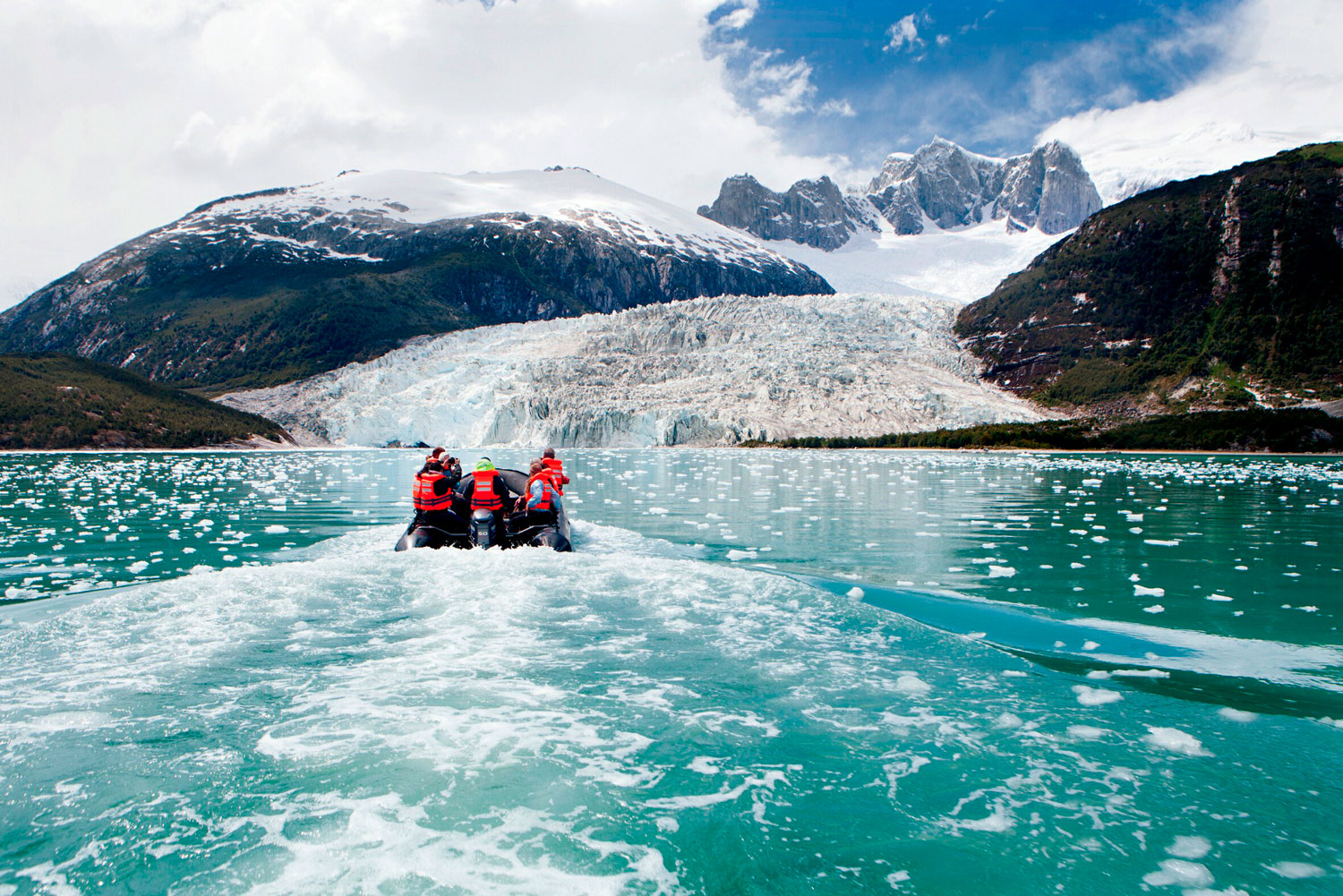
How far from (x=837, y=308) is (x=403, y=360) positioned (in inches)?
1982

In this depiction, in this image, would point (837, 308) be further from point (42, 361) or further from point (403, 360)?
point (42, 361)

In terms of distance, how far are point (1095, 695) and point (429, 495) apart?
31.5 ft

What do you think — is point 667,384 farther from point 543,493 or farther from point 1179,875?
point 1179,875

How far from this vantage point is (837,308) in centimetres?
9156

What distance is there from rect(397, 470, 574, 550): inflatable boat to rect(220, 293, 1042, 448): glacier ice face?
54.1 metres

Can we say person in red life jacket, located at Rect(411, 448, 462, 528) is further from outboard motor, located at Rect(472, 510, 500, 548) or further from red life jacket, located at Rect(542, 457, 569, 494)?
red life jacket, located at Rect(542, 457, 569, 494)

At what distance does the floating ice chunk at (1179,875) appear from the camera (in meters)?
3.75

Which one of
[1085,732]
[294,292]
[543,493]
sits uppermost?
[294,292]

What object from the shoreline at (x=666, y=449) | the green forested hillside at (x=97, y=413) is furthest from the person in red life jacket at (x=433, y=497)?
the green forested hillside at (x=97, y=413)

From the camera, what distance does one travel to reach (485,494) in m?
12.4

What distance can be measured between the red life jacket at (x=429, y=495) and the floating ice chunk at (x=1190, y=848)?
1043cm

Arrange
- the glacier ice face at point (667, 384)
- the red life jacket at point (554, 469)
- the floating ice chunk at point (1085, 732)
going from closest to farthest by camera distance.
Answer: the floating ice chunk at point (1085, 732) < the red life jacket at point (554, 469) < the glacier ice face at point (667, 384)

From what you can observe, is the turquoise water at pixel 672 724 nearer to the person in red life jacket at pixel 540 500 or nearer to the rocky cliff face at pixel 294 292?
the person in red life jacket at pixel 540 500

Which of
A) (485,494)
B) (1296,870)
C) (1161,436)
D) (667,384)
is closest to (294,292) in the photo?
(667,384)
